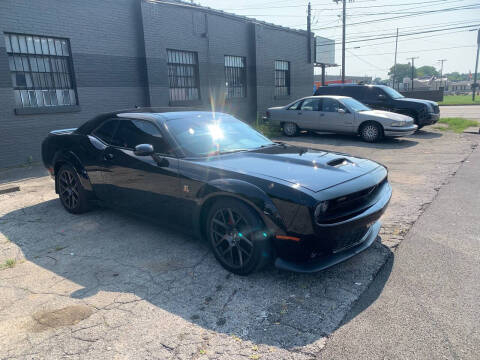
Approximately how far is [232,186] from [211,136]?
1140mm

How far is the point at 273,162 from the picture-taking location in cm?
377

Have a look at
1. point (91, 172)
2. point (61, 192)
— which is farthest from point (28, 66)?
point (91, 172)

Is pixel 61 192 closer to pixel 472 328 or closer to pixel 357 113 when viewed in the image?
pixel 472 328

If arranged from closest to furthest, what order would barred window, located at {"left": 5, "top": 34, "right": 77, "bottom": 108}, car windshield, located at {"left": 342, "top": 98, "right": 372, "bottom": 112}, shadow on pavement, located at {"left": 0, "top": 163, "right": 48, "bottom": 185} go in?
1. shadow on pavement, located at {"left": 0, "top": 163, "right": 48, "bottom": 185}
2. barred window, located at {"left": 5, "top": 34, "right": 77, "bottom": 108}
3. car windshield, located at {"left": 342, "top": 98, "right": 372, "bottom": 112}

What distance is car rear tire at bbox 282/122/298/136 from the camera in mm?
13749

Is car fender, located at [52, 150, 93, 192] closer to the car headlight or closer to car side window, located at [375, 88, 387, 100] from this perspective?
the car headlight

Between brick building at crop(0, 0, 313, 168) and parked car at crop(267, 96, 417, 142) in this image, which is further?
parked car at crop(267, 96, 417, 142)

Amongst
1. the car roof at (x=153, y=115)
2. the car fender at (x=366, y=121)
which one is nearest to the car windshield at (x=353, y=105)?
the car fender at (x=366, y=121)

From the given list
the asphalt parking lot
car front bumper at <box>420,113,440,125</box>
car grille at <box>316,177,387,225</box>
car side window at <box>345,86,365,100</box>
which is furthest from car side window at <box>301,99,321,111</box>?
car grille at <box>316,177,387,225</box>

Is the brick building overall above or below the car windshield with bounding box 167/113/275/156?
above

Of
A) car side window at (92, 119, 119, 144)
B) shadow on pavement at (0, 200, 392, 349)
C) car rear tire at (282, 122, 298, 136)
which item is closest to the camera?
shadow on pavement at (0, 200, 392, 349)

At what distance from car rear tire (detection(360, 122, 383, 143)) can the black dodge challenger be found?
7931mm

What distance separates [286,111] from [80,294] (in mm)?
11599

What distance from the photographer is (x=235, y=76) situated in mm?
16609
